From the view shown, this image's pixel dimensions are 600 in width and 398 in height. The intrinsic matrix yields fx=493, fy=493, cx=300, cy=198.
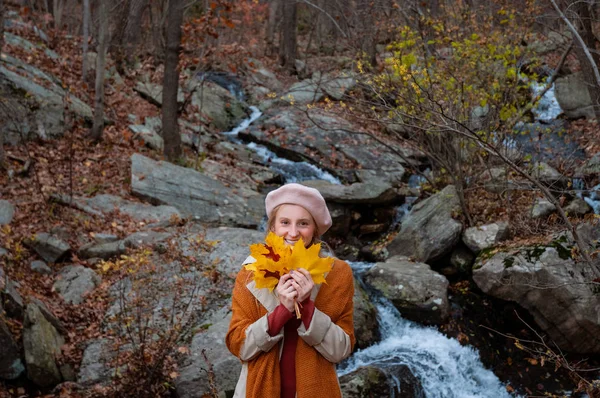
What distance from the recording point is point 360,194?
9.87m

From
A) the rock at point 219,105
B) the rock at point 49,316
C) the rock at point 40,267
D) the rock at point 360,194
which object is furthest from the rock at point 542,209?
the rock at point 219,105

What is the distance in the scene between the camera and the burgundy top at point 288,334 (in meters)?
2.07

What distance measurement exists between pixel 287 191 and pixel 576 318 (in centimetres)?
502

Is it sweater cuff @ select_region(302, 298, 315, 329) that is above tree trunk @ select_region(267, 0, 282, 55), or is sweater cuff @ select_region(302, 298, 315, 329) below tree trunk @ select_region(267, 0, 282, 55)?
below

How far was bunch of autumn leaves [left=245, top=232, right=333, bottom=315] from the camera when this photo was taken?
2.03m

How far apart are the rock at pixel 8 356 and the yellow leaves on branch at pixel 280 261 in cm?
346

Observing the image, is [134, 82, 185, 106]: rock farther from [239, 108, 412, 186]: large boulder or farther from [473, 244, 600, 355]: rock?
[473, 244, 600, 355]: rock

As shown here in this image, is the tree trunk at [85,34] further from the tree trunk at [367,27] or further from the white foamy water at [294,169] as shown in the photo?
the tree trunk at [367,27]

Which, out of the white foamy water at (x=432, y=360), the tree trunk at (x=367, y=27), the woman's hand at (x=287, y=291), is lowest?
the white foamy water at (x=432, y=360)

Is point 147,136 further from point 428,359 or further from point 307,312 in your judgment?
point 307,312

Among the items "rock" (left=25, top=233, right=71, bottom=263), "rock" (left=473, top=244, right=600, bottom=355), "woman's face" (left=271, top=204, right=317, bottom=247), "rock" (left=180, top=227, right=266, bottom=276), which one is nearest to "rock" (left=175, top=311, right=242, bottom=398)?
"rock" (left=180, top=227, right=266, bottom=276)

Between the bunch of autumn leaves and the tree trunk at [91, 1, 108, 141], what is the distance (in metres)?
8.83

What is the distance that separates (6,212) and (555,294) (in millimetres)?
7113

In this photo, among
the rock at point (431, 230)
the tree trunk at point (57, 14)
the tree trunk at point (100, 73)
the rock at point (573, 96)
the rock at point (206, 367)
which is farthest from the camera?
the tree trunk at point (57, 14)
